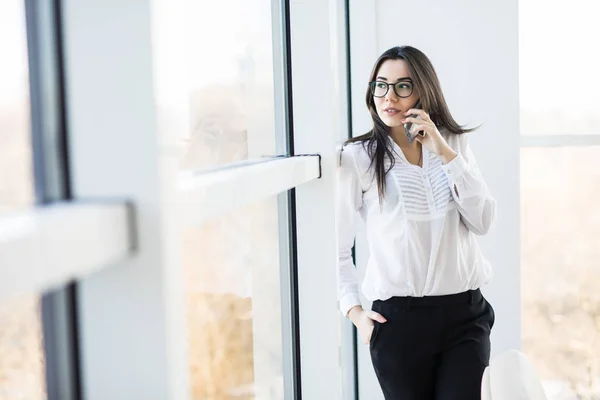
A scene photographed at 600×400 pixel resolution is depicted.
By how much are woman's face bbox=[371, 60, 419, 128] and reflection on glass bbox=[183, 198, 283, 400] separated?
2.00 feet

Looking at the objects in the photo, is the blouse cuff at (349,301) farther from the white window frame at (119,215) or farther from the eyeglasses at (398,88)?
the white window frame at (119,215)

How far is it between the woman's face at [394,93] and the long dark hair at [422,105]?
19 millimetres

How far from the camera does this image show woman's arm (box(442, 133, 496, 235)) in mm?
1942

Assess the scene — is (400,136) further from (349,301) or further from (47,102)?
(47,102)

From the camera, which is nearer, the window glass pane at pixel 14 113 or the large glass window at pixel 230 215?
the window glass pane at pixel 14 113

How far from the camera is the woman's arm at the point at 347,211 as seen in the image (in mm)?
2084

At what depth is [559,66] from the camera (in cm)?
273

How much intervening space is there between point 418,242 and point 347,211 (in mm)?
236

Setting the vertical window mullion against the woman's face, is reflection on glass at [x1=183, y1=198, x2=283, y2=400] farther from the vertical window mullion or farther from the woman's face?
the woman's face

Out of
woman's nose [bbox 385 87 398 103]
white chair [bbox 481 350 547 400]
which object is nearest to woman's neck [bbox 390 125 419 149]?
woman's nose [bbox 385 87 398 103]

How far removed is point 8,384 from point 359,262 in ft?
7.46

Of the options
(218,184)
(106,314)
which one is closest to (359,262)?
(218,184)

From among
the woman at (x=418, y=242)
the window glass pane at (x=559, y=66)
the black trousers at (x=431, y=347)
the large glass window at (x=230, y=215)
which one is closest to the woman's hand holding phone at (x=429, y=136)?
the woman at (x=418, y=242)

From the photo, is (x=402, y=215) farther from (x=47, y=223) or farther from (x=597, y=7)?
(x=47, y=223)
